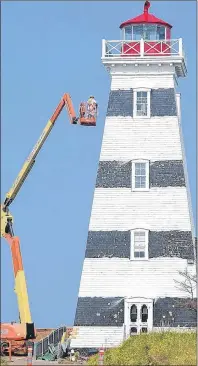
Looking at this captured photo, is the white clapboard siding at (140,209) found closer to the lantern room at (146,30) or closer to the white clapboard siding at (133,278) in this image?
the white clapboard siding at (133,278)

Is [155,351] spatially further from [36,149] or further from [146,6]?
[146,6]

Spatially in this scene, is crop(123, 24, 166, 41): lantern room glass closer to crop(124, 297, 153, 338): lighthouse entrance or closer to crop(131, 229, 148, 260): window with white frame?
crop(131, 229, 148, 260): window with white frame

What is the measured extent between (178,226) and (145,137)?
11.3ft

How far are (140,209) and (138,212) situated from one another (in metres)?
0.13

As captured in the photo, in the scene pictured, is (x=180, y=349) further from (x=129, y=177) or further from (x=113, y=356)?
(x=129, y=177)

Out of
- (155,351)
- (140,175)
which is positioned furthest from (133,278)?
(155,351)

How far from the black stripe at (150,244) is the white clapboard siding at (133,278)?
21 cm

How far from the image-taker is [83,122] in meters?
48.2

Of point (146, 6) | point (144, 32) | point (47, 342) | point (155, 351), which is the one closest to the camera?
point (155, 351)

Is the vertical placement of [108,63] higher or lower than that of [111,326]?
higher

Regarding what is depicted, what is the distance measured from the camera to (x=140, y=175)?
48094 mm

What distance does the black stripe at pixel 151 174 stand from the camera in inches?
1884

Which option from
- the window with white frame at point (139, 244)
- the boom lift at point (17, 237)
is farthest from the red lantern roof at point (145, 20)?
the window with white frame at point (139, 244)

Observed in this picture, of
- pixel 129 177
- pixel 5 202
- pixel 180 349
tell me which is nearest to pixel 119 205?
pixel 129 177
